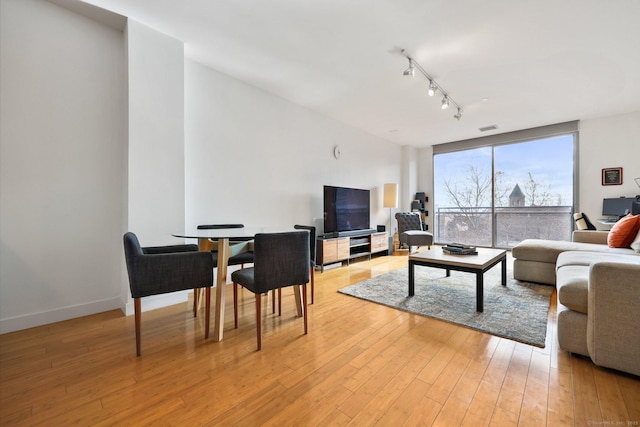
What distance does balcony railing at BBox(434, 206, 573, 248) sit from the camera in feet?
17.6

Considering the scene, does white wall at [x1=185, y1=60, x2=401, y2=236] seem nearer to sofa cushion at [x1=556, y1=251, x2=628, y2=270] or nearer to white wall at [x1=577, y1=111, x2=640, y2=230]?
sofa cushion at [x1=556, y1=251, x2=628, y2=270]

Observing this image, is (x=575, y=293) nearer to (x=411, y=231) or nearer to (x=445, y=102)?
(x=445, y=102)

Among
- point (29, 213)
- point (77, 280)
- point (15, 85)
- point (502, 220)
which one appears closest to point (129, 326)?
point (77, 280)

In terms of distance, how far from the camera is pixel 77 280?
2.41m

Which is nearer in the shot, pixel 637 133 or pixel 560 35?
pixel 560 35

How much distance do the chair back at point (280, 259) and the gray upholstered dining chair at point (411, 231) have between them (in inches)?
150

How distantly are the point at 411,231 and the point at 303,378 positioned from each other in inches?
182

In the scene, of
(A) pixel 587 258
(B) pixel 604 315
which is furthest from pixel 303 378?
(A) pixel 587 258

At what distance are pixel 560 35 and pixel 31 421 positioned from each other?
15.4 feet

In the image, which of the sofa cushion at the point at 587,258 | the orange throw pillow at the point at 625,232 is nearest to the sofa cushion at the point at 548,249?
the orange throw pillow at the point at 625,232

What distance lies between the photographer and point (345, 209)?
4770 millimetres

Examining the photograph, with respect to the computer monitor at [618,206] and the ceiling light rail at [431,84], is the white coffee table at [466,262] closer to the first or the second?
the ceiling light rail at [431,84]

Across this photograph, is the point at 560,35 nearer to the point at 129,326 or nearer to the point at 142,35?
the point at 142,35

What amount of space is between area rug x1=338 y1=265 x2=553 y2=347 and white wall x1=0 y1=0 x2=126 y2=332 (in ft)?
8.49
